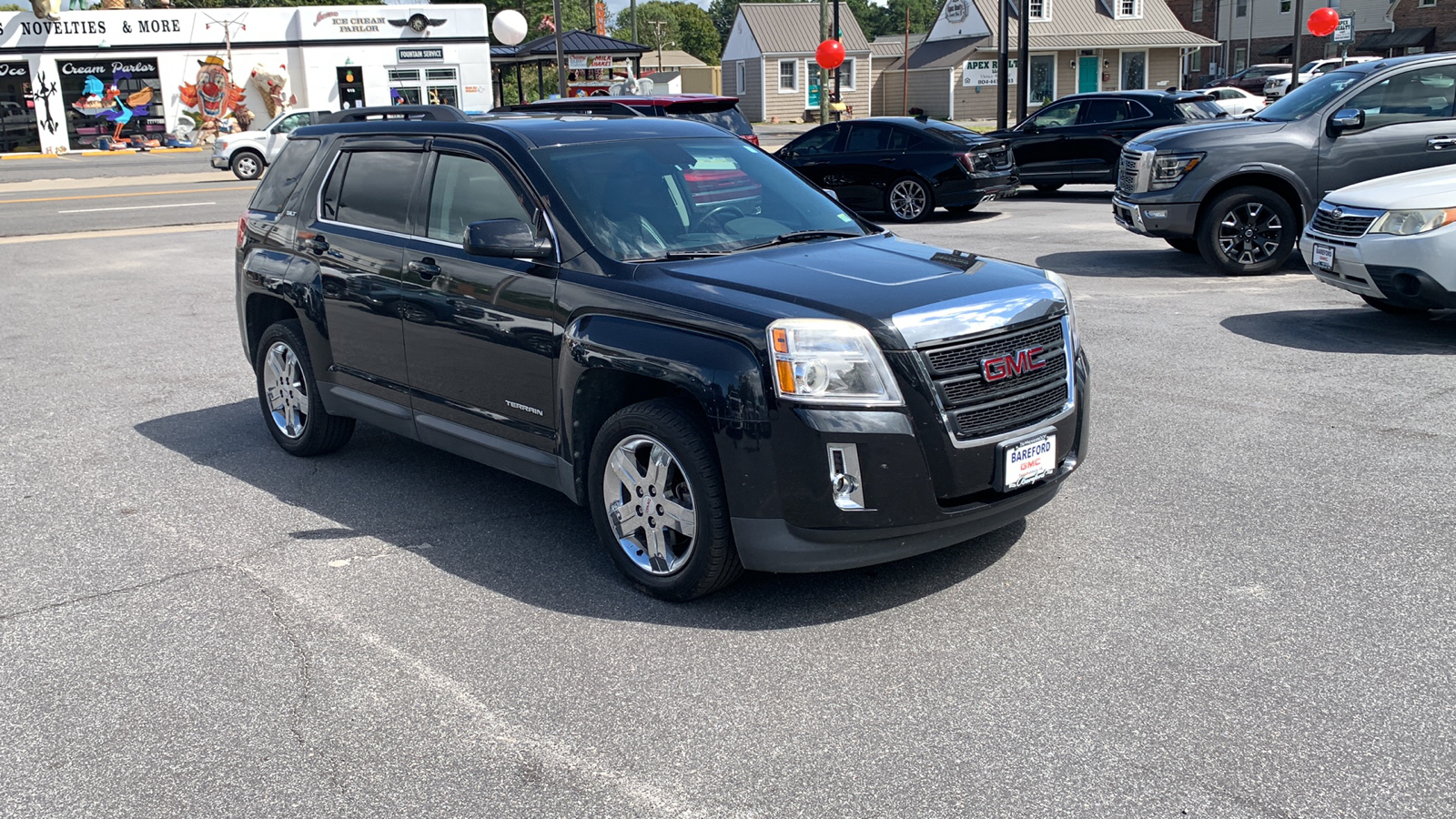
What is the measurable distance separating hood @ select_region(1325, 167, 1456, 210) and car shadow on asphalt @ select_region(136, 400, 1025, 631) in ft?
16.5

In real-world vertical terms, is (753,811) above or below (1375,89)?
below

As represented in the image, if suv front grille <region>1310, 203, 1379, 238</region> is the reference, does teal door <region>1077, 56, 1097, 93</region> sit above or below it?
above

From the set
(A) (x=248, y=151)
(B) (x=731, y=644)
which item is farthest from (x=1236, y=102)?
→ (B) (x=731, y=644)

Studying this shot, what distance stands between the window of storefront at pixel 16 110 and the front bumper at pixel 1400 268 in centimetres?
4475

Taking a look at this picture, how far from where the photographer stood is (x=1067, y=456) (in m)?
4.85

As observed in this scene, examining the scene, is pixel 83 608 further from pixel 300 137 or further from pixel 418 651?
pixel 300 137

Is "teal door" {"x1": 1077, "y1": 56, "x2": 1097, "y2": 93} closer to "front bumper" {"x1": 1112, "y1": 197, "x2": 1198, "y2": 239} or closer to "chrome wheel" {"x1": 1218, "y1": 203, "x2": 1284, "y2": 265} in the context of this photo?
"front bumper" {"x1": 1112, "y1": 197, "x2": 1198, "y2": 239}

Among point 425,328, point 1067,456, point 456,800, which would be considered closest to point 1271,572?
point 1067,456

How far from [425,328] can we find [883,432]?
2351 mm

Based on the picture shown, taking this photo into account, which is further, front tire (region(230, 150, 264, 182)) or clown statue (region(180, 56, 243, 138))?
clown statue (region(180, 56, 243, 138))

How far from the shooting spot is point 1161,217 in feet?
39.3

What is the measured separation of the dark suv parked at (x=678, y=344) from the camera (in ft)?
14.0

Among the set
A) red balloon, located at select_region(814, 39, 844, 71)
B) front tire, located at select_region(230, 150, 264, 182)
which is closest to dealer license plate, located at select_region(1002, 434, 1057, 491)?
front tire, located at select_region(230, 150, 264, 182)

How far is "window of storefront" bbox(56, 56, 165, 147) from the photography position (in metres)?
43.2
